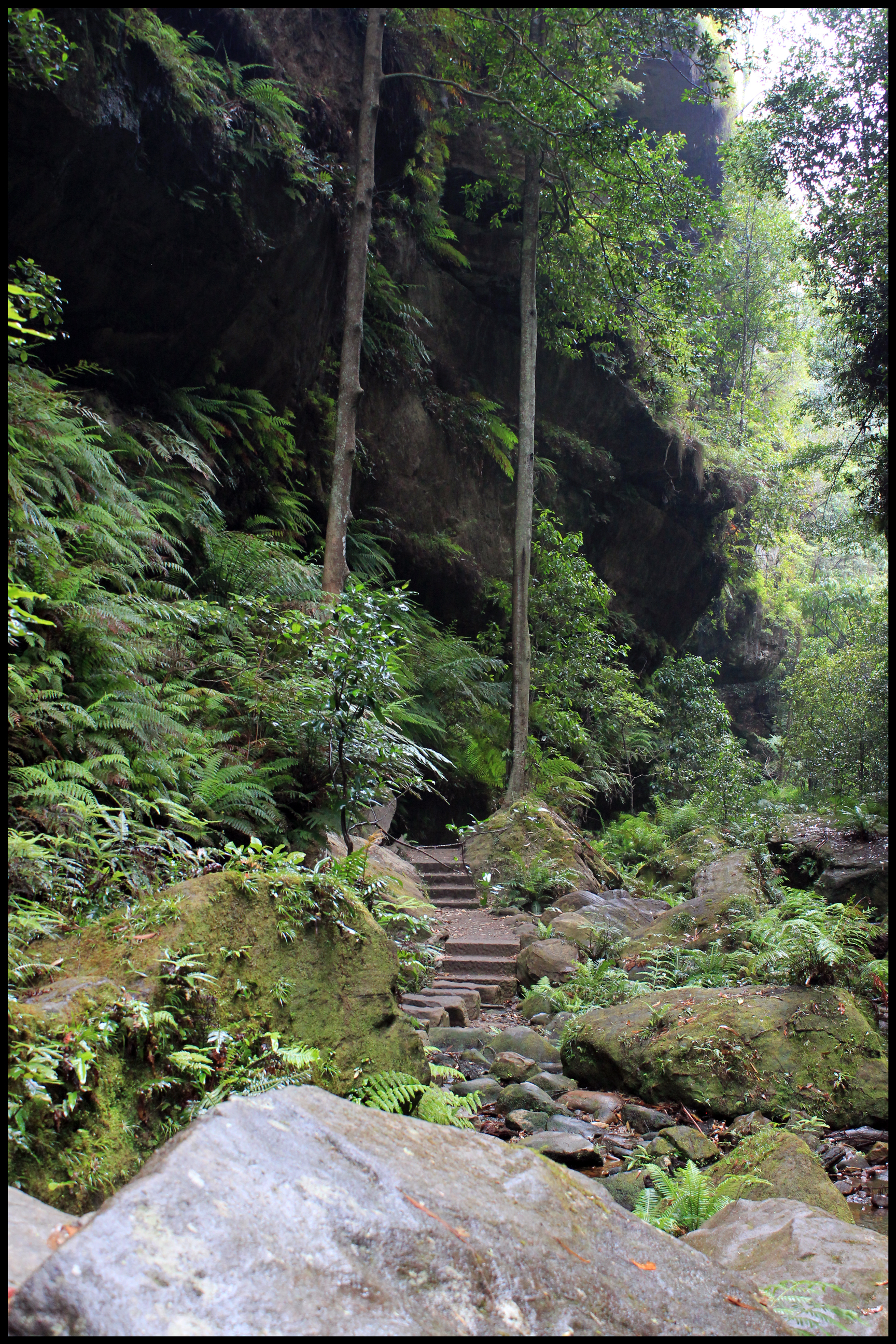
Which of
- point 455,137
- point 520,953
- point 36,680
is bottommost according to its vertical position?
point 520,953

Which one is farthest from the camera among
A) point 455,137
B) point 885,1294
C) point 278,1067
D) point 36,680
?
point 455,137

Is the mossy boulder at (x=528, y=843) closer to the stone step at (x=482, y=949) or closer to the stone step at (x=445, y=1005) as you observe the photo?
the stone step at (x=482, y=949)

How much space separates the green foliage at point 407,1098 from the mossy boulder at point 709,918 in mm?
4478

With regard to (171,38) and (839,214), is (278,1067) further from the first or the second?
(171,38)

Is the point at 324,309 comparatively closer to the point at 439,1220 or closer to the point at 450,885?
the point at 450,885

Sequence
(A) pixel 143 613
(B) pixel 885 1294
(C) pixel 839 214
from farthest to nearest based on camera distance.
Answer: (A) pixel 143 613 → (C) pixel 839 214 → (B) pixel 885 1294

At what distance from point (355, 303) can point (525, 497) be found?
16.4 ft

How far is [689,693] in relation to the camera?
19.1 metres

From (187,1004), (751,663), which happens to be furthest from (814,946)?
(751,663)

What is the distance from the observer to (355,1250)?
1488mm

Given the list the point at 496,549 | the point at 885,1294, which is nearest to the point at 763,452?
the point at 496,549

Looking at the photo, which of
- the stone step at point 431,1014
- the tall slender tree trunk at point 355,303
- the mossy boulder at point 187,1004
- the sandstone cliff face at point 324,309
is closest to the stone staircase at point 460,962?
the stone step at point 431,1014

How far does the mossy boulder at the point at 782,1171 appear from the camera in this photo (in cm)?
311

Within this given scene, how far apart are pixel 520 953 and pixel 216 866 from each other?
180 inches
